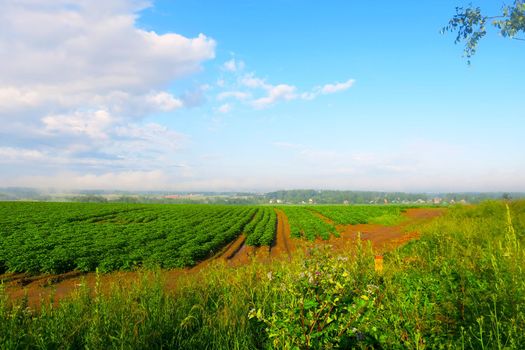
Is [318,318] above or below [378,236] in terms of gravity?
above

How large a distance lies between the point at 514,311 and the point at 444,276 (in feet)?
3.87

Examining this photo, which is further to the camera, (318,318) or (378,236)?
(378,236)

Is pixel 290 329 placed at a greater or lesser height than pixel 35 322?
greater

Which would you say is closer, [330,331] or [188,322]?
[330,331]

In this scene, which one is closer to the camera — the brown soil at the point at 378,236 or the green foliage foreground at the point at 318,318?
the green foliage foreground at the point at 318,318

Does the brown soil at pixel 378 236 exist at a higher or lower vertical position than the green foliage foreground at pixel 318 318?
lower

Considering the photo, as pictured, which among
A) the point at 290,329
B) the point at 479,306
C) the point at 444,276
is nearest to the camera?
the point at 290,329

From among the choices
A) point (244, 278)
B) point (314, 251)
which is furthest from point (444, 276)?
point (244, 278)

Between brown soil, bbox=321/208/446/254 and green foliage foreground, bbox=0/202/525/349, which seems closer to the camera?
green foliage foreground, bbox=0/202/525/349

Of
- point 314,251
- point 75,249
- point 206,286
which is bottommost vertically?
point 75,249

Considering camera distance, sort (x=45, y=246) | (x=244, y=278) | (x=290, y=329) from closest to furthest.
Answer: (x=290, y=329) < (x=244, y=278) < (x=45, y=246)

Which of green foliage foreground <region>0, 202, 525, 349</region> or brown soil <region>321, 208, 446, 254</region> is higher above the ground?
green foliage foreground <region>0, 202, 525, 349</region>

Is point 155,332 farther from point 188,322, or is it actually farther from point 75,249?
point 75,249

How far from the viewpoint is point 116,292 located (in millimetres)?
4953
